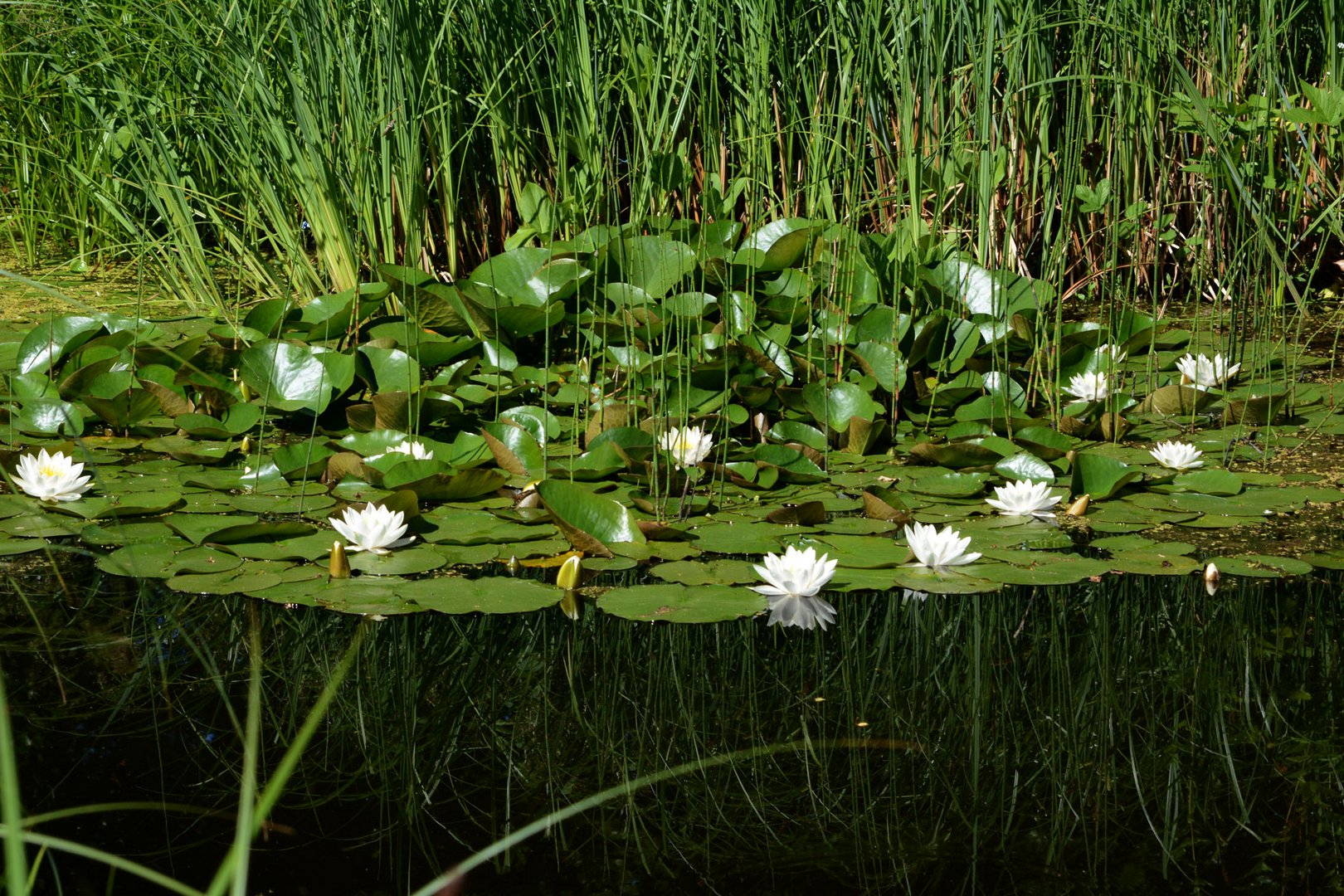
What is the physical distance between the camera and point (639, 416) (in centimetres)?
282

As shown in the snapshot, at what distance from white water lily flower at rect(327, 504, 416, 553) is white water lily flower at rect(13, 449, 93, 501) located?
0.58 metres

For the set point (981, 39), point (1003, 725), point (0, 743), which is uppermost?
point (981, 39)

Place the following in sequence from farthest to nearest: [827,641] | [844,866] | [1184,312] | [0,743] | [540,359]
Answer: [1184,312] → [540,359] → [827,641] → [844,866] → [0,743]

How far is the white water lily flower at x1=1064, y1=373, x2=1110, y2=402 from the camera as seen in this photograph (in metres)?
2.87

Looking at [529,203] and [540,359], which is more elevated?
Answer: [529,203]

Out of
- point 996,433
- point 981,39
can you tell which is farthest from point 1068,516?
point 981,39

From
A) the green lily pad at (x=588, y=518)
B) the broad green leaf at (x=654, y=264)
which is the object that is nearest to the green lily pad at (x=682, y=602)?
the green lily pad at (x=588, y=518)

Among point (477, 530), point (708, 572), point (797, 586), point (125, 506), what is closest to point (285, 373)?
point (125, 506)

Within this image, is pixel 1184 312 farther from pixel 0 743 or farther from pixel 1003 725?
pixel 0 743

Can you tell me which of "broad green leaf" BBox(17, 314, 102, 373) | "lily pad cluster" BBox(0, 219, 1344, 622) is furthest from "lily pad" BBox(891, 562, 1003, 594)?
"broad green leaf" BBox(17, 314, 102, 373)

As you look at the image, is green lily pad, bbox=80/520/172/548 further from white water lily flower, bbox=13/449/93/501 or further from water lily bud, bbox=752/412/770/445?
water lily bud, bbox=752/412/770/445

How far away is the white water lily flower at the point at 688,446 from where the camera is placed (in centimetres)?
246

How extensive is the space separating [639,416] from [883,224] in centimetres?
99

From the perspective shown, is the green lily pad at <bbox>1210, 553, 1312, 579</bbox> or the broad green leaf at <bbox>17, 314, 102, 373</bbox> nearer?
the green lily pad at <bbox>1210, 553, 1312, 579</bbox>
